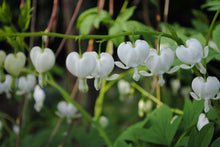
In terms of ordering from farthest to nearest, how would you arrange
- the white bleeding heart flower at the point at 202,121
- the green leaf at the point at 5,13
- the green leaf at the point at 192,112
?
the green leaf at the point at 5,13 → the green leaf at the point at 192,112 → the white bleeding heart flower at the point at 202,121

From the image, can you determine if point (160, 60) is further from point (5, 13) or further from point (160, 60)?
point (5, 13)

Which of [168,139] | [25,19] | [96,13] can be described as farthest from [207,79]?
[96,13]

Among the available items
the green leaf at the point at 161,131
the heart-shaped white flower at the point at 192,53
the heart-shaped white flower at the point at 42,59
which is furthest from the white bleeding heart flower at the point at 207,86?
the heart-shaped white flower at the point at 42,59

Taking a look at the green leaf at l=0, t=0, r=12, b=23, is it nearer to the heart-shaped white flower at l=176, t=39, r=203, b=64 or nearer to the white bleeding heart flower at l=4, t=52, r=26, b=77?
the white bleeding heart flower at l=4, t=52, r=26, b=77

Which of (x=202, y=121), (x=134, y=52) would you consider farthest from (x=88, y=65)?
(x=202, y=121)

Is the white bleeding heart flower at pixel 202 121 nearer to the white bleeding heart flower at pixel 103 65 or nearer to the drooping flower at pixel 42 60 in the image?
the white bleeding heart flower at pixel 103 65

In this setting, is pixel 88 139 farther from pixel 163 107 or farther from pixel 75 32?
pixel 75 32
